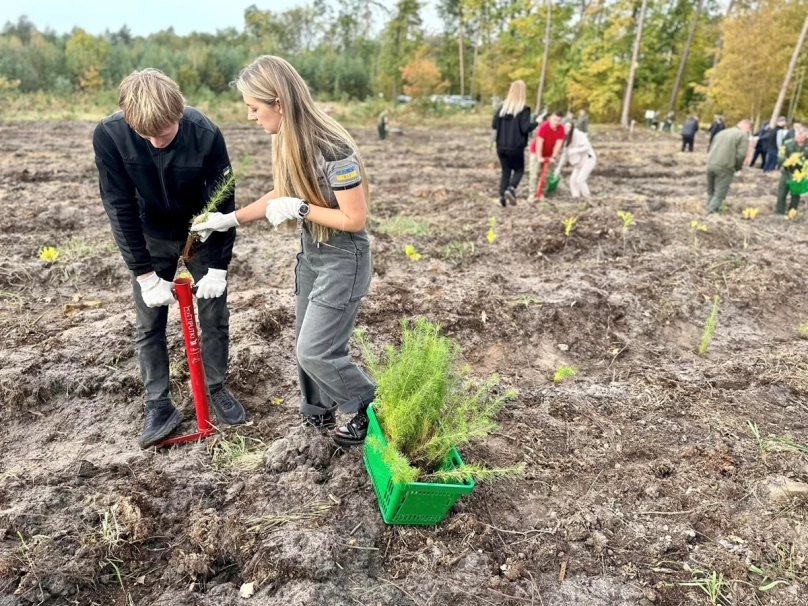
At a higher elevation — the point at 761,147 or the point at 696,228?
the point at 761,147

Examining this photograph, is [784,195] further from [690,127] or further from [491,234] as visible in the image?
[690,127]

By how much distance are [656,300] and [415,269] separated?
225 cm

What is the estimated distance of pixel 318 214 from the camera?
6.97 feet

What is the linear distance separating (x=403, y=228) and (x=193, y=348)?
4.30 m

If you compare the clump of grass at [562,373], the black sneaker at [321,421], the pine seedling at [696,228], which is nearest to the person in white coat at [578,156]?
the pine seedling at [696,228]

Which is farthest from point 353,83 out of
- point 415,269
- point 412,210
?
point 415,269

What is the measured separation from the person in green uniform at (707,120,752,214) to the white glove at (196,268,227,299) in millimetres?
8173

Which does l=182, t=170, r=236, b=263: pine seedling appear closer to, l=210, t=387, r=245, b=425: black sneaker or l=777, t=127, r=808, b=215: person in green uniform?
l=210, t=387, r=245, b=425: black sneaker

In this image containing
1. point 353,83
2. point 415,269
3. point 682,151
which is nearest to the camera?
point 415,269

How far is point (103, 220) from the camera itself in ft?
21.6

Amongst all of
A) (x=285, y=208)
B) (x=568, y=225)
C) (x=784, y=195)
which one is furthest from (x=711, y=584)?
(x=784, y=195)

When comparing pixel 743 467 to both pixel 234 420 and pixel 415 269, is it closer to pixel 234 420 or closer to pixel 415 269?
pixel 234 420

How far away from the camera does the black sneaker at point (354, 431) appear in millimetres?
2584

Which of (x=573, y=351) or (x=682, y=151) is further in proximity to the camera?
(x=682, y=151)
